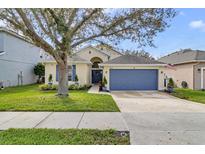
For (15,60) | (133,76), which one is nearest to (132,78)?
(133,76)

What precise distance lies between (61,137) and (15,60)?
917 inches

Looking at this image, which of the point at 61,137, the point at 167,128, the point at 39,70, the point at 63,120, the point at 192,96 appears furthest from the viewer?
the point at 39,70

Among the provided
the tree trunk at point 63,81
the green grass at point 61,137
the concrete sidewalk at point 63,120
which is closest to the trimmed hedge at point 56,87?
the tree trunk at point 63,81

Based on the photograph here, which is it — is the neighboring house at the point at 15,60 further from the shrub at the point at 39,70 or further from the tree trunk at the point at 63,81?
the tree trunk at the point at 63,81

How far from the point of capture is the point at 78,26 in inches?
505

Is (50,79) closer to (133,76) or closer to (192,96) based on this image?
(133,76)

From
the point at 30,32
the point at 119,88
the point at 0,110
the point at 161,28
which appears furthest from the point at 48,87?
the point at 161,28

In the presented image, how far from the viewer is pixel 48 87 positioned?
68.4 ft

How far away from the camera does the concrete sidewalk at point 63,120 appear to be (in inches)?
273

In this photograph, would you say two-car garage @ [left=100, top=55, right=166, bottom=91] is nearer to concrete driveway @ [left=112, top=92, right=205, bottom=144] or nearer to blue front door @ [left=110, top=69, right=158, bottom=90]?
blue front door @ [left=110, top=69, right=158, bottom=90]

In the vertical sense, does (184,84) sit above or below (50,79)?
below
